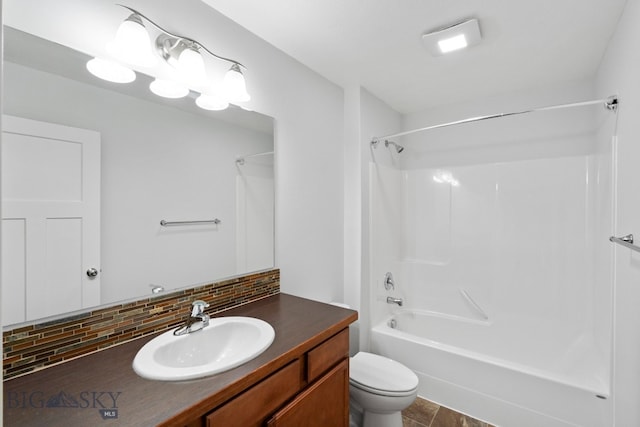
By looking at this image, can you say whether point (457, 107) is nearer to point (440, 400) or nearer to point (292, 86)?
point (292, 86)

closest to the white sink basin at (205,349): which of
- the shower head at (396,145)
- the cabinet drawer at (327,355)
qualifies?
the cabinet drawer at (327,355)

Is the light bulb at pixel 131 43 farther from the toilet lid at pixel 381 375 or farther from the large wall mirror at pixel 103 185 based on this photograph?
the toilet lid at pixel 381 375

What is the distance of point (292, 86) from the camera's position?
1.92 metres

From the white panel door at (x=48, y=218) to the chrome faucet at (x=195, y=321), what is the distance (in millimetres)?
310

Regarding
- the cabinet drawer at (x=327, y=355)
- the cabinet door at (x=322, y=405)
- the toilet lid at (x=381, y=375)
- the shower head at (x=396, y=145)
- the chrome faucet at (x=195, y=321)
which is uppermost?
the shower head at (x=396, y=145)

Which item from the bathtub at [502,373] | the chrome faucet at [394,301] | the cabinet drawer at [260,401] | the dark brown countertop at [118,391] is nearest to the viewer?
the dark brown countertop at [118,391]

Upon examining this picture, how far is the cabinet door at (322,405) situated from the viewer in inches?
42.5

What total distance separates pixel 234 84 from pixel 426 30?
1.06m

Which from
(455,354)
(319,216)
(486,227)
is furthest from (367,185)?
(455,354)

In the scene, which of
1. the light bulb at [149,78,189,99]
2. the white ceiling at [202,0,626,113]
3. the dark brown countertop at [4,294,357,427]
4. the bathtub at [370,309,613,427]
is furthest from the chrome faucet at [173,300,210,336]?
the bathtub at [370,309,613,427]

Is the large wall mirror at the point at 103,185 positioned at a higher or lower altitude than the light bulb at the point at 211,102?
lower

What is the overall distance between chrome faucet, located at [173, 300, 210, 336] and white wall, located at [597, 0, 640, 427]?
1.80m

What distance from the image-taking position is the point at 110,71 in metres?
1.13

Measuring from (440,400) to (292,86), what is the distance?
7.57 feet
